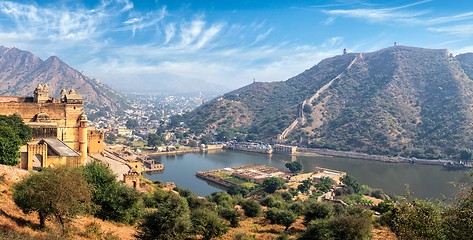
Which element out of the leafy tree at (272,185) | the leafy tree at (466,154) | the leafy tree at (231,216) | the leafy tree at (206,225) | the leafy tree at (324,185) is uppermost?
the leafy tree at (206,225)

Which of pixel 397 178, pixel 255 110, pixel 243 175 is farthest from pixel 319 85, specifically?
pixel 243 175

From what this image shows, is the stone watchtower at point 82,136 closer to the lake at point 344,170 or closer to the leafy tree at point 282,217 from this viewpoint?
the leafy tree at point 282,217

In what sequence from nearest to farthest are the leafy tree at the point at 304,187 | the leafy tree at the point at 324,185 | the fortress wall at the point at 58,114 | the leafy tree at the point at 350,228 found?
the leafy tree at the point at 350,228 < the fortress wall at the point at 58,114 < the leafy tree at the point at 304,187 < the leafy tree at the point at 324,185

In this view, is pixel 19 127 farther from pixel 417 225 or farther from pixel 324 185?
pixel 324 185

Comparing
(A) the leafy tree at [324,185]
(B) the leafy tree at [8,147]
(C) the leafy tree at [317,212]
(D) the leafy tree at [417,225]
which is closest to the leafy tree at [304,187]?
(A) the leafy tree at [324,185]

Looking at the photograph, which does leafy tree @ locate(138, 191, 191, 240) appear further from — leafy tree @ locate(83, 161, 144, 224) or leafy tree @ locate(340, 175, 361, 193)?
leafy tree @ locate(340, 175, 361, 193)

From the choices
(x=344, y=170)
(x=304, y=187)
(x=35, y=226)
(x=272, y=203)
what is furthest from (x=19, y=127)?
(x=344, y=170)

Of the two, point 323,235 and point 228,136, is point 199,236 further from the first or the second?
point 228,136
